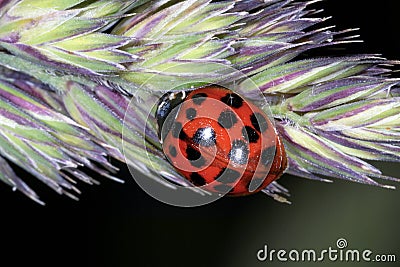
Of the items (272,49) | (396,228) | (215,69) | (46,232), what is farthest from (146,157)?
(396,228)

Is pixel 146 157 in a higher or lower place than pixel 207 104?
lower

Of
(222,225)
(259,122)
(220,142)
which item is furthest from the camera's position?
(222,225)

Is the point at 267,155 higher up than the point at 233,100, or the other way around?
the point at 233,100

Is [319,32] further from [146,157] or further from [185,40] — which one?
[146,157]

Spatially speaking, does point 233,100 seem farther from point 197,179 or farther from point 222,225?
point 222,225

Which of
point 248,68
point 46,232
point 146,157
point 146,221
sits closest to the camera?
point 248,68

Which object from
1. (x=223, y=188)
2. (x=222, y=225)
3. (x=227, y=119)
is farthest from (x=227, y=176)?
(x=222, y=225)

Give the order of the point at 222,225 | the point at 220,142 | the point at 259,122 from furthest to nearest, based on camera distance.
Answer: the point at 222,225, the point at 220,142, the point at 259,122

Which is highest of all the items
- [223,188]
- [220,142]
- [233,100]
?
[233,100]
